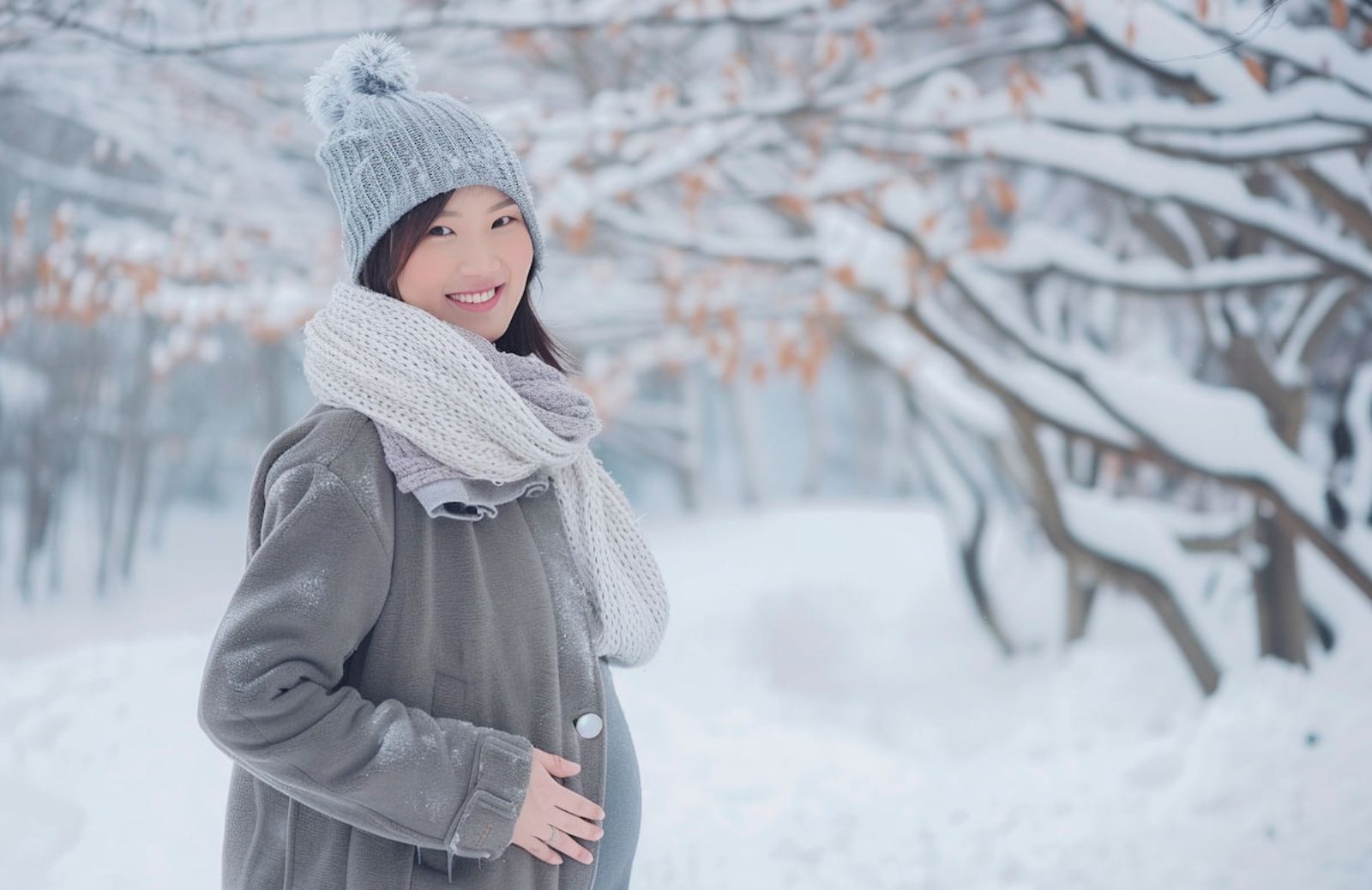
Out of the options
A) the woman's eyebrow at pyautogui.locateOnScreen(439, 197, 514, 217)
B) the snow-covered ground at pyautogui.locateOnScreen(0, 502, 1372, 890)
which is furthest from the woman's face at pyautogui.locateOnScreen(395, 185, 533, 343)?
the snow-covered ground at pyautogui.locateOnScreen(0, 502, 1372, 890)

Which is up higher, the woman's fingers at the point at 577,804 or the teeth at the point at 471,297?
the teeth at the point at 471,297

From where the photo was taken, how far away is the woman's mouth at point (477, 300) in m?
1.74

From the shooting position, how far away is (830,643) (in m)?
8.21

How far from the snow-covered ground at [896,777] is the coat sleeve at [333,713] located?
204 centimetres

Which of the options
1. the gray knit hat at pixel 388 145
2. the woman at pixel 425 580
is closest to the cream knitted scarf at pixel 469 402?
the woman at pixel 425 580

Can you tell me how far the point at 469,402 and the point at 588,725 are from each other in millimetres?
481

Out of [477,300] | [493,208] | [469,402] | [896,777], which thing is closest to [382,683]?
[469,402]

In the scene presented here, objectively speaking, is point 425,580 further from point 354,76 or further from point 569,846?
point 354,76

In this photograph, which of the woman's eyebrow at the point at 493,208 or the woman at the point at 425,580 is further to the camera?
the woman's eyebrow at the point at 493,208

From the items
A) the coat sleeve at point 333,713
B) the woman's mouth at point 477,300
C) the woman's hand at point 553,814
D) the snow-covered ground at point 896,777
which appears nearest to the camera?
the coat sleeve at point 333,713

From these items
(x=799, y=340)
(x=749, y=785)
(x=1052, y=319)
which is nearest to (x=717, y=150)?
(x=799, y=340)

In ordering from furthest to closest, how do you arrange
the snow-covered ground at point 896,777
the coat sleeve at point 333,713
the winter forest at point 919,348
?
the winter forest at point 919,348 → the snow-covered ground at point 896,777 → the coat sleeve at point 333,713

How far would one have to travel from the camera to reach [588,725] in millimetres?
1633

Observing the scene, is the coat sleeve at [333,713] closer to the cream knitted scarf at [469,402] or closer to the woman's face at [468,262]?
the cream knitted scarf at [469,402]
